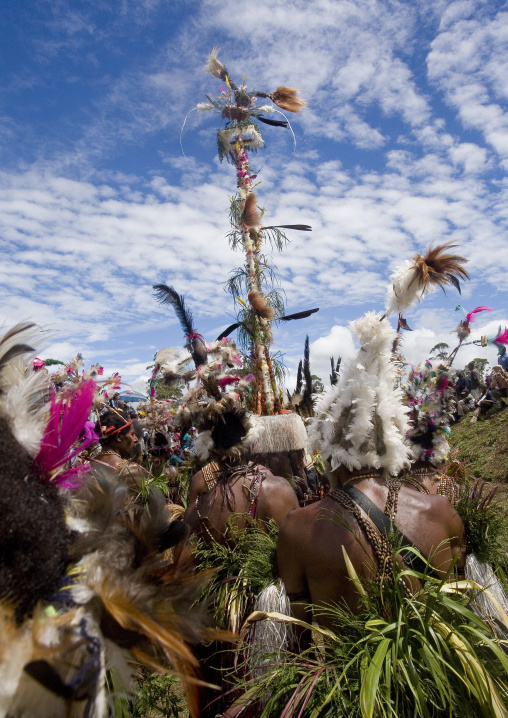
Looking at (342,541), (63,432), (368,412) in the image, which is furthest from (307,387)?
(63,432)

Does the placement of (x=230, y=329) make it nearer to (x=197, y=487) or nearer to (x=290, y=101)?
(x=197, y=487)

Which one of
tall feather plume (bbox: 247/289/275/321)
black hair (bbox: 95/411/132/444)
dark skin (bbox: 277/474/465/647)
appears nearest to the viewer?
dark skin (bbox: 277/474/465/647)

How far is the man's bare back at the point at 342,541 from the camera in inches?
75.7

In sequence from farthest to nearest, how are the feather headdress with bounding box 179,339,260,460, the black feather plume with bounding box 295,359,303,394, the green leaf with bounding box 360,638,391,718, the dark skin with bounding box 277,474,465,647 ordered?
the black feather plume with bounding box 295,359,303,394 → the feather headdress with bounding box 179,339,260,460 → the dark skin with bounding box 277,474,465,647 → the green leaf with bounding box 360,638,391,718

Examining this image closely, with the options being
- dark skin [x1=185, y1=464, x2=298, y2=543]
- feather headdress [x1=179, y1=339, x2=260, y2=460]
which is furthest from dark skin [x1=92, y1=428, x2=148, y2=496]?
dark skin [x1=185, y1=464, x2=298, y2=543]

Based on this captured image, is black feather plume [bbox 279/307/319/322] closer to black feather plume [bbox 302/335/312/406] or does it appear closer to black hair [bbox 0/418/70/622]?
black feather plume [bbox 302/335/312/406]

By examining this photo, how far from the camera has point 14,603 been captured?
35.3 inches

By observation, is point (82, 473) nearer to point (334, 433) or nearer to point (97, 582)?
point (97, 582)

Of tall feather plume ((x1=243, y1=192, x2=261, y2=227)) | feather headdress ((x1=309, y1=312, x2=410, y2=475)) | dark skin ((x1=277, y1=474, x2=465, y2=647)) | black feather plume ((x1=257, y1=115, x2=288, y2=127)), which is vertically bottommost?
dark skin ((x1=277, y1=474, x2=465, y2=647))

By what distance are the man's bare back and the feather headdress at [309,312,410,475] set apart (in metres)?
0.14

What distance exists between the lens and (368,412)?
2.24 m

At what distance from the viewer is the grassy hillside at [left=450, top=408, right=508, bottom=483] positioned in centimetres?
909

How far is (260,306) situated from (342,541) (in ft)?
16.7

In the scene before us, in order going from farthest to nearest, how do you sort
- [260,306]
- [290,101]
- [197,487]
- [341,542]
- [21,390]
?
[290,101]
[260,306]
[197,487]
[341,542]
[21,390]
